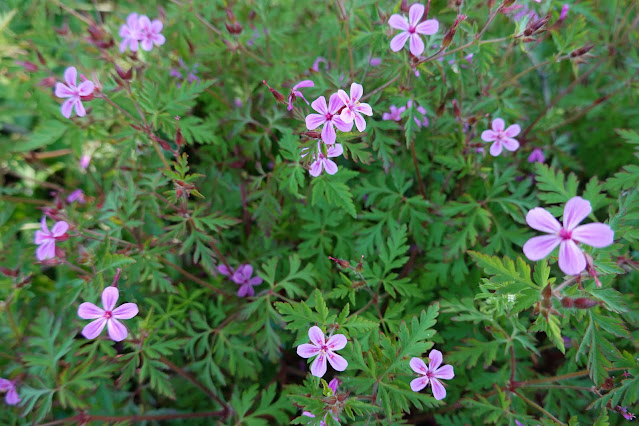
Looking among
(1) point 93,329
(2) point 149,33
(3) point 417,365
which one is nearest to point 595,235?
(3) point 417,365

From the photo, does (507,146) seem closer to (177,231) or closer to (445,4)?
(445,4)

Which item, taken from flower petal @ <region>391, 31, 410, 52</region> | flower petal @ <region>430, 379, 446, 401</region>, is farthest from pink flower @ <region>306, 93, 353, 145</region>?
flower petal @ <region>430, 379, 446, 401</region>

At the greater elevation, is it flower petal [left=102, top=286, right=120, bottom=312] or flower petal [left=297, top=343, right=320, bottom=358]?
flower petal [left=102, top=286, right=120, bottom=312]

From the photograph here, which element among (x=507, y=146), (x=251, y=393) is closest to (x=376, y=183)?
(x=507, y=146)

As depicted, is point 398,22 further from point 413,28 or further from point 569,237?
point 569,237

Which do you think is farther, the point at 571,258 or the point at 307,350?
the point at 307,350

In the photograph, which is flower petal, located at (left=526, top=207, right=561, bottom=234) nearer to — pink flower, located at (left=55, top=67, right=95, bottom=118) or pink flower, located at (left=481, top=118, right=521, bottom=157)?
pink flower, located at (left=481, top=118, right=521, bottom=157)
